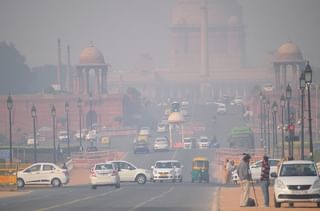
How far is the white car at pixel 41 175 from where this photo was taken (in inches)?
2800

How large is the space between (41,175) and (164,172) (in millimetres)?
9314

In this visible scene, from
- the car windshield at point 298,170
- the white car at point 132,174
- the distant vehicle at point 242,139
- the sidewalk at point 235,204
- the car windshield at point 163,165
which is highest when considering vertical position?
the distant vehicle at point 242,139

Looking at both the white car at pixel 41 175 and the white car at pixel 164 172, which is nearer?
the white car at pixel 41 175

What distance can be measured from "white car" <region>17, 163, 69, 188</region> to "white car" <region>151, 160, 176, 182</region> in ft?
24.9

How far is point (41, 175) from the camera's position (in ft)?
235

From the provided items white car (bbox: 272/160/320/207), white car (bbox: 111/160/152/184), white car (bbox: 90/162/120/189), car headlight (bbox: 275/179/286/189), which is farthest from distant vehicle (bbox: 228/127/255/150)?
car headlight (bbox: 275/179/286/189)

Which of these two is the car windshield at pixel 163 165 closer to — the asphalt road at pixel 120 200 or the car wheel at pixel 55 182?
the asphalt road at pixel 120 200

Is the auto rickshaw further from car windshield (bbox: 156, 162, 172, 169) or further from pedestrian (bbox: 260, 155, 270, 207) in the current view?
pedestrian (bbox: 260, 155, 270, 207)

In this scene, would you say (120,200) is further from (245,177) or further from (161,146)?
(161,146)

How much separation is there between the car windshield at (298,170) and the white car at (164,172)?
33415mm

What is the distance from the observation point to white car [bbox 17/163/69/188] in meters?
71.1

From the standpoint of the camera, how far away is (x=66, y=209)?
43.7 metres

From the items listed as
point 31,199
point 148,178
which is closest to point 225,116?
point 148,178

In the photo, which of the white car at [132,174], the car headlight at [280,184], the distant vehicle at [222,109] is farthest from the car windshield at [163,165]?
the distant vehicle at [222,109]
